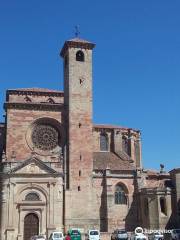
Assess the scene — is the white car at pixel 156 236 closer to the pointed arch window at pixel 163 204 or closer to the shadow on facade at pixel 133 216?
the shadow on facade at pixel 133 216

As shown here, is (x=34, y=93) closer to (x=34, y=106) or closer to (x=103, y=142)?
(x=34, y=106)

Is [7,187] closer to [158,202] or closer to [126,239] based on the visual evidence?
[126,239]

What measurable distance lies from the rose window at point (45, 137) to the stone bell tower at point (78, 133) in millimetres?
1554

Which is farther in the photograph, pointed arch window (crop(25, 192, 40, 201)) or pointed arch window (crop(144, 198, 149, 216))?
pointed arch window (crop(144, 198, 149, 216))

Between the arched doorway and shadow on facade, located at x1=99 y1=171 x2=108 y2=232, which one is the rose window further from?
the arched doorway

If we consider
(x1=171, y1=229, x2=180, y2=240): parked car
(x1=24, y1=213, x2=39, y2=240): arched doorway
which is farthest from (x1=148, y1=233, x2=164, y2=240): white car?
(x1=24, y1=213, x2=39, y2=240): arched doorway

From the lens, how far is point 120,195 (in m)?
49.7

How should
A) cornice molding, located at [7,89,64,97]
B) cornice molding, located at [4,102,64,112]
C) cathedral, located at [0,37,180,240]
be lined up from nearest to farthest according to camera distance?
1. cathedral, located at [0,37,180,240]
2. cornice molding, located at [4,102,64,112]
3. cornice molding, located at [7,89,64,97]

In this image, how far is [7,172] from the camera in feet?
147

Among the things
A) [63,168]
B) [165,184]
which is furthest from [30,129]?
[165,184]

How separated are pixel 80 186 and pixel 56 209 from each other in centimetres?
364

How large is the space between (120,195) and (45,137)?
10708mm

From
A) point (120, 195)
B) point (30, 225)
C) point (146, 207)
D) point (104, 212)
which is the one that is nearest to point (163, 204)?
point (146, 207)

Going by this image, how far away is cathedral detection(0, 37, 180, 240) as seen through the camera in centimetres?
4469
